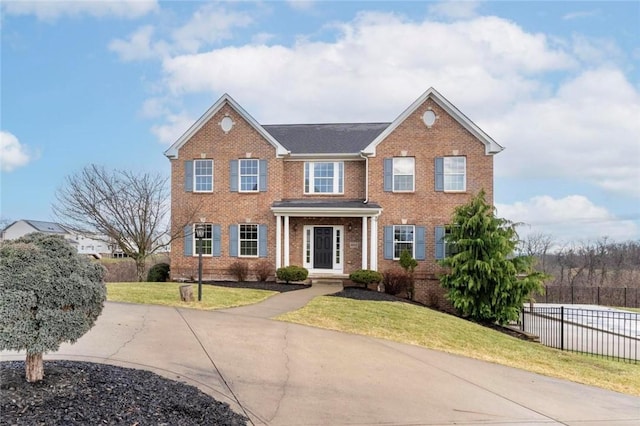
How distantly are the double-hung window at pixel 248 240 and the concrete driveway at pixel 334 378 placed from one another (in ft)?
33.6

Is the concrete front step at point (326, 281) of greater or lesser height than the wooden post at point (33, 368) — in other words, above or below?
below

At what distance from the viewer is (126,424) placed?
3887 mm

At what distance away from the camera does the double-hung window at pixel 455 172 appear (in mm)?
19016

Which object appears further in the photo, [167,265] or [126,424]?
[167,265]

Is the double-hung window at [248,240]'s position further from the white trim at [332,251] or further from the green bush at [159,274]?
the green bush at [159,274]

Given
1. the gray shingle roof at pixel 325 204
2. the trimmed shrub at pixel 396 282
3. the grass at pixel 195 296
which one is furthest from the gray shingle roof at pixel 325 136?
the grass at pixel 195 296

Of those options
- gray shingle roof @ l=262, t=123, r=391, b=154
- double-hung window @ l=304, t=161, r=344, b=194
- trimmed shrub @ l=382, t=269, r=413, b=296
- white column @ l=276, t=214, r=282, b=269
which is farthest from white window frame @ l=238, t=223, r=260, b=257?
trimmed shrub @ l=382, t=269, r=413, b=296

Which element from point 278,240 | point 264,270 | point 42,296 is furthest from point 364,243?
point 42,296

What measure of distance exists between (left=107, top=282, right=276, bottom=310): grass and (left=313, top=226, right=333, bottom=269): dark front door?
4448mm

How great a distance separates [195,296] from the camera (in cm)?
1327

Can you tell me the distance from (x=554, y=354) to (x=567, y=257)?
1205 inches

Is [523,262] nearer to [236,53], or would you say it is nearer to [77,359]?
[236,53]

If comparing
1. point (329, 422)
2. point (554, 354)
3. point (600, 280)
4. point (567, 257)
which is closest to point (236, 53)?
point (329, 422)

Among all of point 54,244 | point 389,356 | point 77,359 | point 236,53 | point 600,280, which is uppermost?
point 236,53
